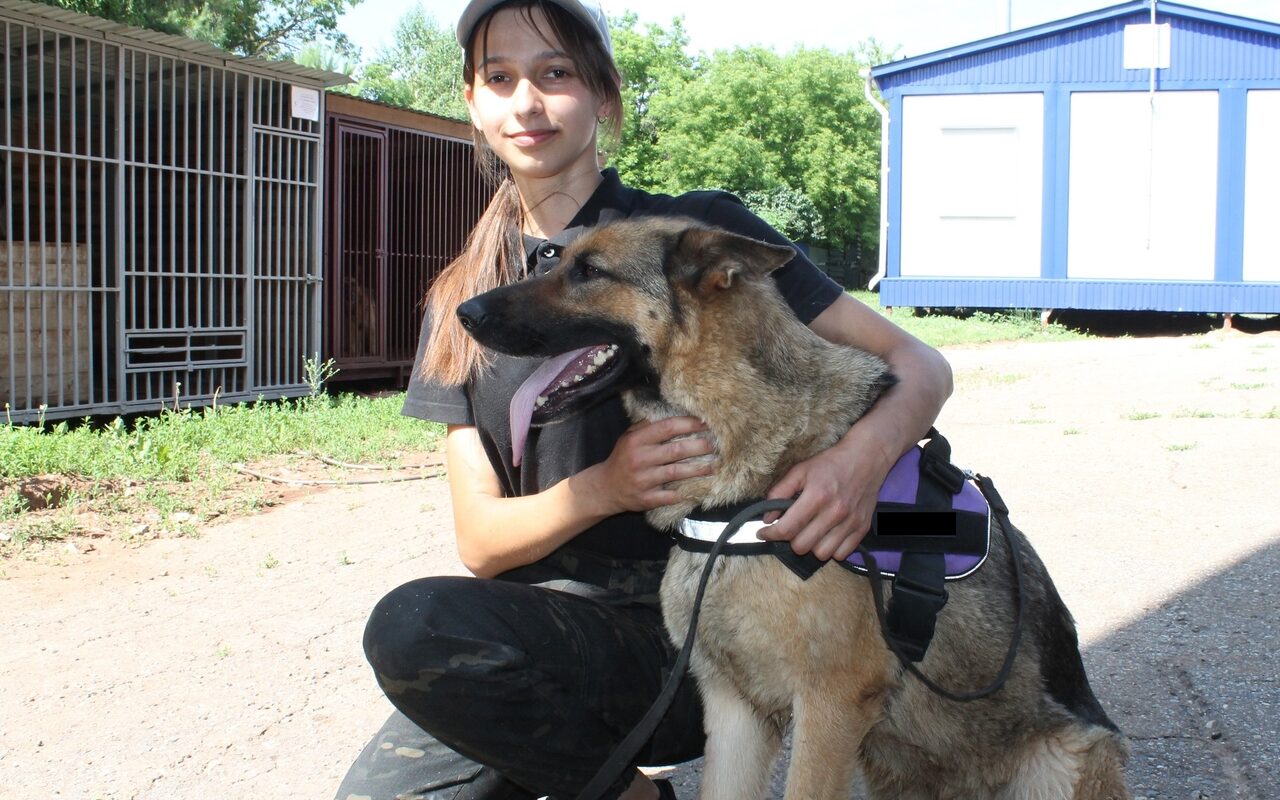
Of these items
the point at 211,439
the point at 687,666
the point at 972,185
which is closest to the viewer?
the point at 687,666

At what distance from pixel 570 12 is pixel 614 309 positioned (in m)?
0.86

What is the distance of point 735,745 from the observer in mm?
2588

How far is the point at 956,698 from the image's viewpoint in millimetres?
2430

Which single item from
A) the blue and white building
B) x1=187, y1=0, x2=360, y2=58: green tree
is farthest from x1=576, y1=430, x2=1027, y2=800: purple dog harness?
x1=187, y1=0, x2=360, y2=58: green tree

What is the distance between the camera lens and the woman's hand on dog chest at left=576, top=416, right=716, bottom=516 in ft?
8.13

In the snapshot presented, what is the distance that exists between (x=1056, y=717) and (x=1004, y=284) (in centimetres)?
1710

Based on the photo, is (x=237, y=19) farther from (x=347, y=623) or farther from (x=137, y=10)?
(x=347, y=623)

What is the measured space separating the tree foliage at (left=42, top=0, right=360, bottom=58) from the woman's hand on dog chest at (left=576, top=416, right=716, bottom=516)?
12.4 m

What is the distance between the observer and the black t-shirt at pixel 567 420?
112 inches

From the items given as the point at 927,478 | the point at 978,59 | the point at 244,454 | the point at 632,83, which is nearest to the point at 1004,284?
the point at 978,59

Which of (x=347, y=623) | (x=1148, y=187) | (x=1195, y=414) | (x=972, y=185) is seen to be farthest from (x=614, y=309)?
(x=1148, y=187)

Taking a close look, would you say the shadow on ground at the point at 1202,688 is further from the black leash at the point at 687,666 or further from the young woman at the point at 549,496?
the young woman at the point at 549,496

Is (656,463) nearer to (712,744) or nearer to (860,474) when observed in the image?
(860,474)

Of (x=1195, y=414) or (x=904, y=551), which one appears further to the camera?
(x=1195, y=414)
